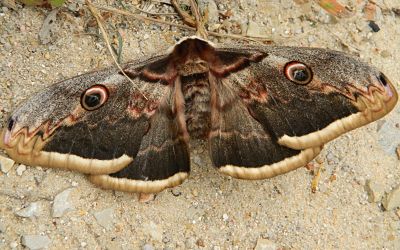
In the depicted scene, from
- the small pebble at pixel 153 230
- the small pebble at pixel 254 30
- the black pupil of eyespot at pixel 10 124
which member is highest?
the black pupil of eyespot at pixel 10 124

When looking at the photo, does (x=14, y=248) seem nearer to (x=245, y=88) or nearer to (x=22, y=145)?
(x=22, y=145)

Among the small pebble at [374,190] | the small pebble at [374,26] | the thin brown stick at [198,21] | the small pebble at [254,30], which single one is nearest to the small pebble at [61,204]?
the thin brown stick at [198,21]

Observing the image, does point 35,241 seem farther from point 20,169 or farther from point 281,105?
point 281,105

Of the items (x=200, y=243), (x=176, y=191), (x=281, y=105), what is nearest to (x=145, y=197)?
(x=176, y=191)

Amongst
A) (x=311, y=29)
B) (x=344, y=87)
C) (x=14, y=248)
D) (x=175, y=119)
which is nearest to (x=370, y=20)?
(x=311, y=29)

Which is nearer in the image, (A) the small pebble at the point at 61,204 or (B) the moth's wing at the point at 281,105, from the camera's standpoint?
(B) the moth's wing at the point at 281,105

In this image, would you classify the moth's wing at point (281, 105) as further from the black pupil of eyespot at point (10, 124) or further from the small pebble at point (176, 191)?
the black pupil of eyespot at point (10, 124)
